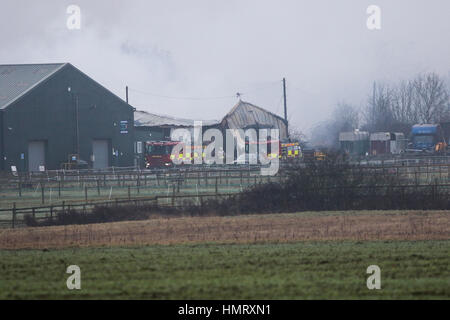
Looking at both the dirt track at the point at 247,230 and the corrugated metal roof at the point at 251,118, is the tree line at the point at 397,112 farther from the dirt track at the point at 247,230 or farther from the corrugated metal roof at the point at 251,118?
the dirt track at the point at 247,230

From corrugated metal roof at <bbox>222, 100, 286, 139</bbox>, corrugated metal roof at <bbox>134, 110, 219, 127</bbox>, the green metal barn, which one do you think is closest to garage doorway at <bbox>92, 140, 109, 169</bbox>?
the green metal barn

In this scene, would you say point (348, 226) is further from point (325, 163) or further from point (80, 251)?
point (325, 163)

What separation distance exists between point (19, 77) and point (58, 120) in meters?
5.71

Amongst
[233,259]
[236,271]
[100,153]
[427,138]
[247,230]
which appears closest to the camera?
[236,271]

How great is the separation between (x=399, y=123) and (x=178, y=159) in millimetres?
30641

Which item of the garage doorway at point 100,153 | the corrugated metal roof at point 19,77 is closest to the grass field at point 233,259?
the corrugated metal roof at point 19,77

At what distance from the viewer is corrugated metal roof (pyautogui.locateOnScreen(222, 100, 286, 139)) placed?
82.8m

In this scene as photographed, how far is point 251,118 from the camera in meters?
85.8

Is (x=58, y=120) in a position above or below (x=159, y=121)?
below

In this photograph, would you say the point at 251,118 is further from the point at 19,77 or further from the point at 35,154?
the point at 35,154

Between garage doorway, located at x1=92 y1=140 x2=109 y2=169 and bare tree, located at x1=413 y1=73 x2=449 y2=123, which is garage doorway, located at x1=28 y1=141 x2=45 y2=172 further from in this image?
bare tree, located at x1=413 y1=73 x2=449 y2=123

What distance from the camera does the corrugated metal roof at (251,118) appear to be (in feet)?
272

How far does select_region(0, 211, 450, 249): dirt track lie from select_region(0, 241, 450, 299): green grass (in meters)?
1.86

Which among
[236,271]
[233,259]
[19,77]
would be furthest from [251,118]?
[236,271]
